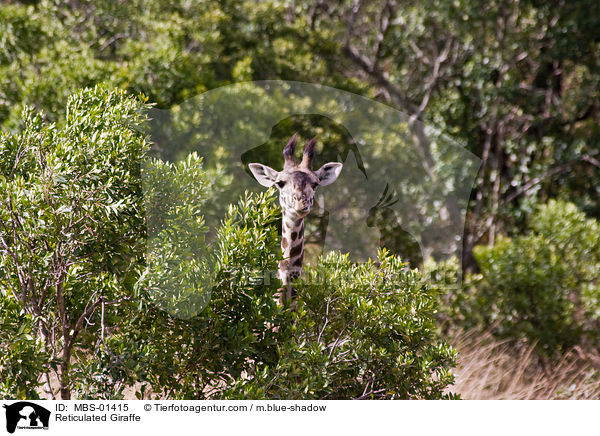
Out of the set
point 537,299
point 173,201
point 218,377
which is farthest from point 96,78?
point 537,299

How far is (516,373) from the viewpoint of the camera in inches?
202

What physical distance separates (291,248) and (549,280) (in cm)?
361

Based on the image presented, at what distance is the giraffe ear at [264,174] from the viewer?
2619 mm

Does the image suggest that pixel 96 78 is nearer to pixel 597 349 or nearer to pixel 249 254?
pixel 249 254

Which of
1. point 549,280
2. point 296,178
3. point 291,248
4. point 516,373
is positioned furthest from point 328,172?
point 549,280

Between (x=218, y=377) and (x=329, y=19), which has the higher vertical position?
(x=329, y=19)

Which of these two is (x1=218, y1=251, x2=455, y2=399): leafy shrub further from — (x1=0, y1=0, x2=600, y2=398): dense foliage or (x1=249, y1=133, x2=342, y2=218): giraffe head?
(x1=249, y1=133, x2=342, y2=218): giraffe head

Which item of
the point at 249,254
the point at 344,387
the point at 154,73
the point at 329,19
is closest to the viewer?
the point at 249,254

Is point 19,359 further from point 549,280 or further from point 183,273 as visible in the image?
point 549,280

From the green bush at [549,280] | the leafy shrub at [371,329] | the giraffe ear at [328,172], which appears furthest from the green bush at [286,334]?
the green bush at [549,280]

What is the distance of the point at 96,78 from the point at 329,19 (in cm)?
376

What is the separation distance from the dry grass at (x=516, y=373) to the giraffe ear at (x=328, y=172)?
2509 millimetres

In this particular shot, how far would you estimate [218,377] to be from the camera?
264 cm

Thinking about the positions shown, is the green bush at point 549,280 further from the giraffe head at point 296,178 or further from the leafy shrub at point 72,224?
the leafy shrub at point 72,224
